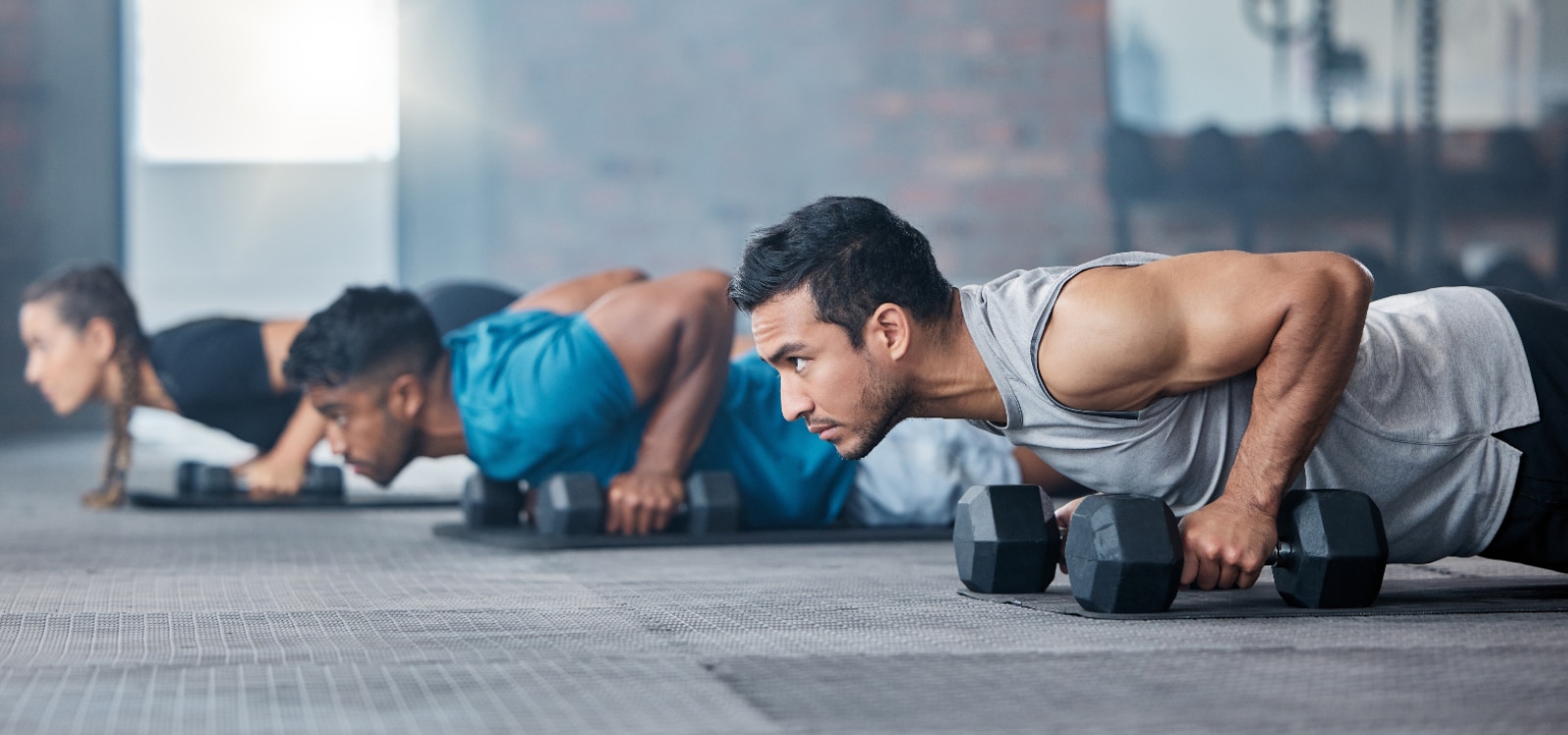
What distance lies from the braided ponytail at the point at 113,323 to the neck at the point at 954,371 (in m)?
2.21

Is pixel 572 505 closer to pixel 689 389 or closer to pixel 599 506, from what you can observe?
pixel 599 506

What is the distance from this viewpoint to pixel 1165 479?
1.53 meters

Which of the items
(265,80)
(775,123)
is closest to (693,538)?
(775,123)

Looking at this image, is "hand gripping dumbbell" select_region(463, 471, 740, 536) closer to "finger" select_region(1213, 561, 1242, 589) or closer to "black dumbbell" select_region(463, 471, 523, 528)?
"black dumbbell" select_region(463, 471, 523, 528)

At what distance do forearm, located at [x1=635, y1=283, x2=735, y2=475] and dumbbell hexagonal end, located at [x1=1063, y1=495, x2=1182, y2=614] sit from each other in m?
1.02

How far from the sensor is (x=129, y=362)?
315 centimetres

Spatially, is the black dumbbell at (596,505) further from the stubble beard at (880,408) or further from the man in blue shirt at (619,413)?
the stubble beard at (880,408)

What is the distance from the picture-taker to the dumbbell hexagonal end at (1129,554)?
137 centimetres

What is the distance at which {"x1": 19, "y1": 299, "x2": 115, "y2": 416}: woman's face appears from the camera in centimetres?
312

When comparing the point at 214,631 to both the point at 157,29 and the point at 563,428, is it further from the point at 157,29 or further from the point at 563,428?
the point at 157,29

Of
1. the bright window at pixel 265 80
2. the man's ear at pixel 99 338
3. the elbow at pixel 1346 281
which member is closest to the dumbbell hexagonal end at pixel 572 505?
the elbow at pixel 1346 281

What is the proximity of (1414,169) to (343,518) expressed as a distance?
182 inches

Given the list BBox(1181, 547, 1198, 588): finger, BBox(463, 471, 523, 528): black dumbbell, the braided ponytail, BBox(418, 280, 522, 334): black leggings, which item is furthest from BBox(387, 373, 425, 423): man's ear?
BBox(1181, 547, 1198, 588): finger

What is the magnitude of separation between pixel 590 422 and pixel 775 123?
414 centimetres
